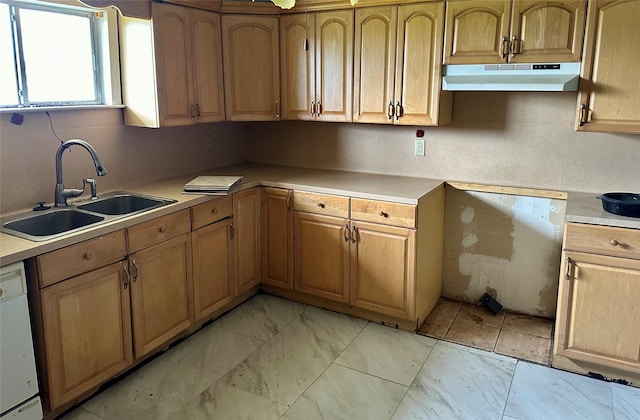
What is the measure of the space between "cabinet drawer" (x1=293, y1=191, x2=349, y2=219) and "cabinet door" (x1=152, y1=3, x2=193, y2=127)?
88 centimetres

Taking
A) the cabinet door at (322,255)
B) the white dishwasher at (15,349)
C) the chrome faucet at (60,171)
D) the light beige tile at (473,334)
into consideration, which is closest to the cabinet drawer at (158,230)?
the chrome faucet at (60,171)

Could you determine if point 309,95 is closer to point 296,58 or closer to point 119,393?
point 296,58

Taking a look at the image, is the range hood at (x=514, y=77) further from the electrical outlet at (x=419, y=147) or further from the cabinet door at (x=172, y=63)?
the cabinet door at (x=172, y=63)

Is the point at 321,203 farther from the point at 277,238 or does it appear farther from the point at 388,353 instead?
the point at 388,353

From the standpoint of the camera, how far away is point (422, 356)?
2.88 meters

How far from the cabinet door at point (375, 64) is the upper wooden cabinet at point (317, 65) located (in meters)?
0.06

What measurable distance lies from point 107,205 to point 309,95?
1.50 metres

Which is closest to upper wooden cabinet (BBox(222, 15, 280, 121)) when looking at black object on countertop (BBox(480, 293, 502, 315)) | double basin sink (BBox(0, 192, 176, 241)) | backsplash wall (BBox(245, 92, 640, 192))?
backsplash wall (BBox(245, 92, 640, 192))

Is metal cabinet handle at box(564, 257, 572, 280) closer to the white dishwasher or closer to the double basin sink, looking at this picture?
the double basin sink

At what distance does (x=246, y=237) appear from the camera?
3422 mm

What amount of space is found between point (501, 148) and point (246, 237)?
1764mm

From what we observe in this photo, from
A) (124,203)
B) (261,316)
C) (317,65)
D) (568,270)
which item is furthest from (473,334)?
(124,203)

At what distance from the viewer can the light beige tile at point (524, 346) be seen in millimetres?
2869

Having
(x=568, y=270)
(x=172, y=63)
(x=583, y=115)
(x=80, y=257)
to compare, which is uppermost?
(x=172, y=63)
